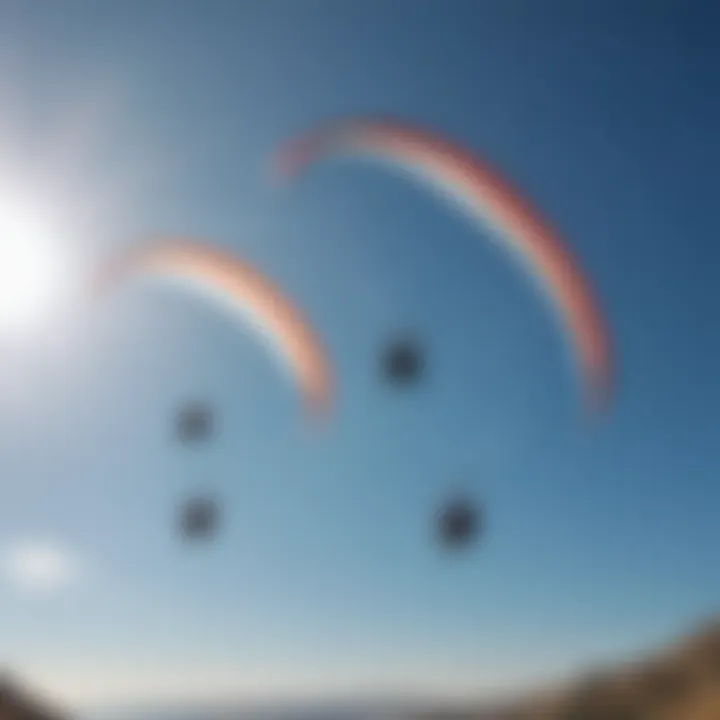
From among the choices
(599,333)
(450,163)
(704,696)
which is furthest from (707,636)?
(450,163)

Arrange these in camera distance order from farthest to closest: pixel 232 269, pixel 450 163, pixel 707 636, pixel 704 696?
pixel 707 636 < pixel 704 696 < pixel 232 269 < pixel 450 163

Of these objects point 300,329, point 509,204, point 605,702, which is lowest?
point 605,702

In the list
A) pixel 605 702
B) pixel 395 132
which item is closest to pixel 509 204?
pixel 395 132

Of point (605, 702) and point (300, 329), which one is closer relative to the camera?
point (300, 329)

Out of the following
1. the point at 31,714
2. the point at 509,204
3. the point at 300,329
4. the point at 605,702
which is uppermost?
the point at 509,204

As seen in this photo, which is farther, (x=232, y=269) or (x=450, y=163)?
(x=232, y=269)

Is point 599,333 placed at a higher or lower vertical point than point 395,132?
lower

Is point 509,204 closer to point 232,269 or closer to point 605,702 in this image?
point 232,269

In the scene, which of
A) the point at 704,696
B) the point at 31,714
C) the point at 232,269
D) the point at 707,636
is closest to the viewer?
the point at 232,269

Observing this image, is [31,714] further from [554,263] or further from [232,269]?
[554,263]
